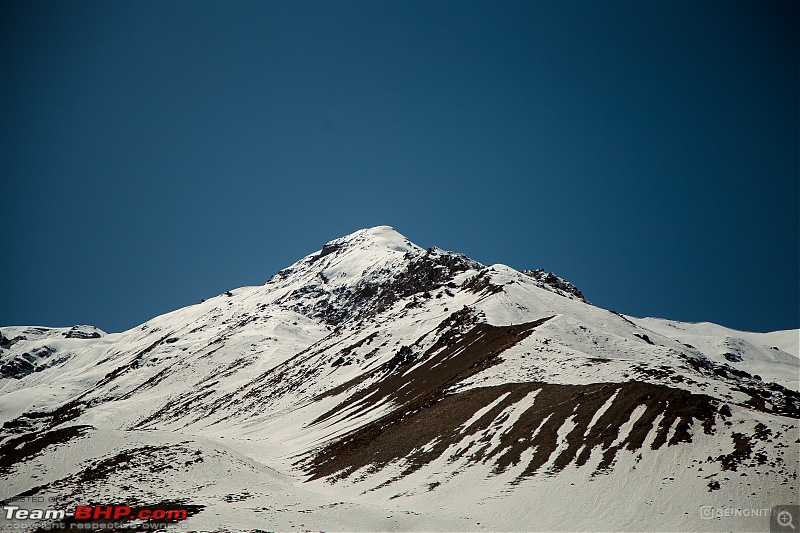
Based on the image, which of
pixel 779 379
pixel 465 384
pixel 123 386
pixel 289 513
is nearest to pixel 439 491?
pixel 289 513

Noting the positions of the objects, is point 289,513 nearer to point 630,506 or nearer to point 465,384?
point 630,506

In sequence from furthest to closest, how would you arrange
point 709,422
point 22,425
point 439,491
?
point 22,425
point 439,491
point 709,422

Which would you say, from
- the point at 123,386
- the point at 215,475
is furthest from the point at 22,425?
the point at 215,475

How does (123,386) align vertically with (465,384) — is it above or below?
above

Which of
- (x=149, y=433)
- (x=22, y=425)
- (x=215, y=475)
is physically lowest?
(x=215, y=475)

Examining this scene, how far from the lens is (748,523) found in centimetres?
3203

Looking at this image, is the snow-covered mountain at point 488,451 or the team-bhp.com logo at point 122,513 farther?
the snow-covered mountain at point 488,451

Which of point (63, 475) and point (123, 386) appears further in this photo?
point (123, 386)

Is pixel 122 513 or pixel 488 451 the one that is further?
pixel 488 451

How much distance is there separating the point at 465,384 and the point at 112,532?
4977cm

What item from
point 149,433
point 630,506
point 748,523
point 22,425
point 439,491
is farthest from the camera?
point 22,425

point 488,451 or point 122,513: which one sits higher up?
point 488,451

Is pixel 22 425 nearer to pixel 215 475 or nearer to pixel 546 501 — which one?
pixel 215 475

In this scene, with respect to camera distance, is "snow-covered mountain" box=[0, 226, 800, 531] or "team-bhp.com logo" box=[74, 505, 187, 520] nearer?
"team-bhp.com logo" box=[74, 505, 187, 520]
